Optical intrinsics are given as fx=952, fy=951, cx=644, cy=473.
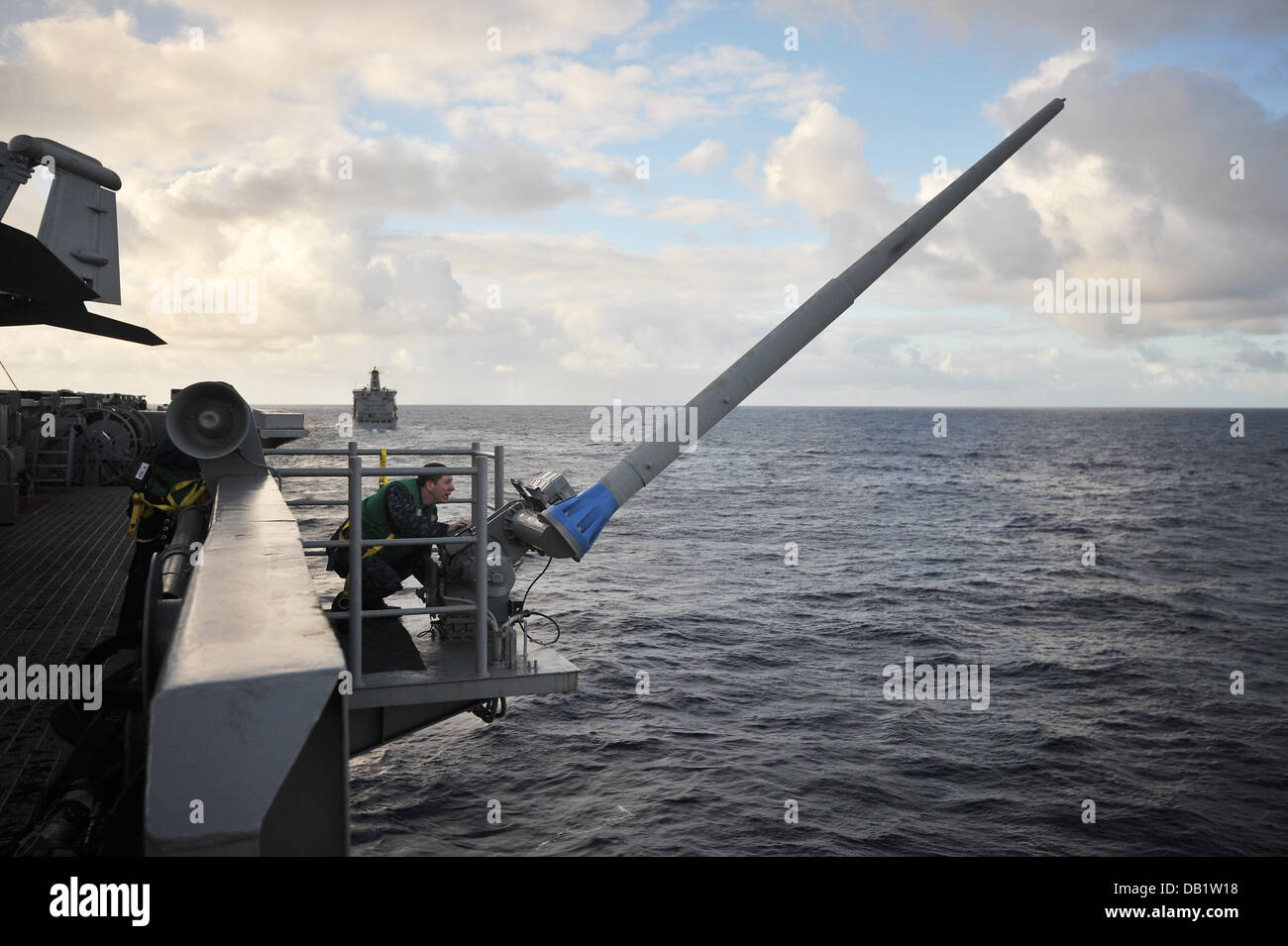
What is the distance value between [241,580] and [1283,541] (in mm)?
48302

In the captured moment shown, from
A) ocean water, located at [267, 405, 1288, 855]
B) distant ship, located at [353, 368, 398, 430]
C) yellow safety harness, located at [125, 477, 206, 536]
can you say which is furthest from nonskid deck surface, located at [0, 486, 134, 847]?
distant ship, located at [353, 368, 398, 430]

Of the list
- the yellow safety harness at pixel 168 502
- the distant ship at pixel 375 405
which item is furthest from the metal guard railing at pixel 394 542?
the distant ship at pixel 375 405

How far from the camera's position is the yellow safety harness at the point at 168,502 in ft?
24.8

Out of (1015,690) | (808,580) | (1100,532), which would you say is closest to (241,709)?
(1015,690)

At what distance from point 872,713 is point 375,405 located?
129112 millimetres

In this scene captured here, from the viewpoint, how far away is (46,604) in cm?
1166

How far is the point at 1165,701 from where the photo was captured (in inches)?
752

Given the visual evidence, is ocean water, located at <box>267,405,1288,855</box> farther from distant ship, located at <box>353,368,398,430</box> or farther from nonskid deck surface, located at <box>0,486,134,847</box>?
distant ship, located at <box>353,368,398,430</box>

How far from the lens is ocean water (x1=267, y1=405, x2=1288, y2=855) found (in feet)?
42.6

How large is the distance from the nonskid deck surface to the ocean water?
4233 mm

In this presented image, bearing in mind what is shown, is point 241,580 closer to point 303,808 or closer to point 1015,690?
point 303,808

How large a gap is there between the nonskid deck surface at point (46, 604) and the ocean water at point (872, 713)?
4.23m
